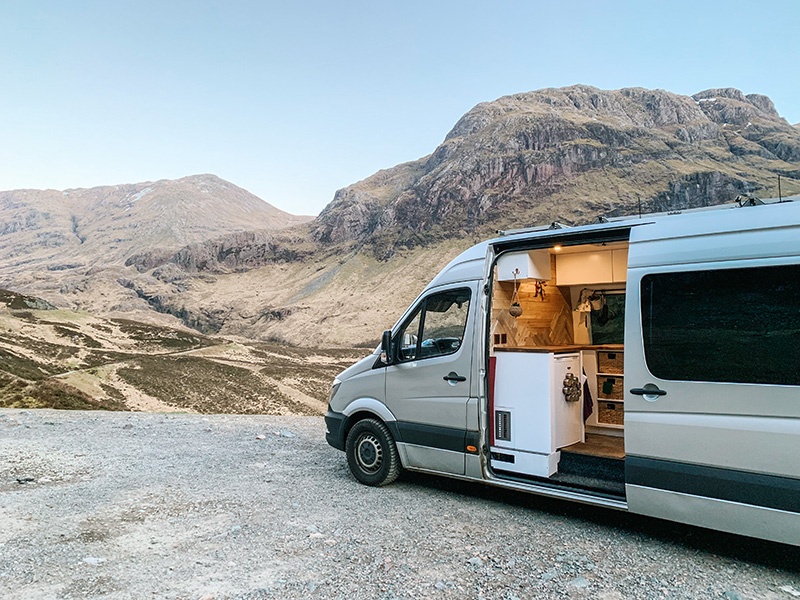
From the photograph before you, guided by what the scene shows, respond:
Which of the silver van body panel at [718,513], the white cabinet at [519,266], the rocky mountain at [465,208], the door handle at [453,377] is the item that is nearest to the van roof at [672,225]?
the white cabinet at [519,266]

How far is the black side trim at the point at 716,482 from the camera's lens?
4750mm

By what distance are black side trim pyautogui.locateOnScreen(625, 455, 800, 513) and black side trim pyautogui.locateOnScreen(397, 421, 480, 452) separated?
2.11 m

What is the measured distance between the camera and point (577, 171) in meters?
156

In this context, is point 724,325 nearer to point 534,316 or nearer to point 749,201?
point 749,201

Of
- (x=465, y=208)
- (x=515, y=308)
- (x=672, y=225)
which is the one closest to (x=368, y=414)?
(x=515, y=308)

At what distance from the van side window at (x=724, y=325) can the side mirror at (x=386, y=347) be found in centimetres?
360

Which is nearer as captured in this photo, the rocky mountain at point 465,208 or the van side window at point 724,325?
the van side window at point 724,325

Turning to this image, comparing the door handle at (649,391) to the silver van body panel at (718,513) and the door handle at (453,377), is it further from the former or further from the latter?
the door handle at (453,377)

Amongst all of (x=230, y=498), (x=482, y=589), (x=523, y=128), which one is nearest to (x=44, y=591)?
(x=230, y=498)

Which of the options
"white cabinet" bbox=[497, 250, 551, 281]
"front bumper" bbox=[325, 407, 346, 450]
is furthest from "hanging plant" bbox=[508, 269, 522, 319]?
"front bumper" bbox=[325, 407, 346, 450]

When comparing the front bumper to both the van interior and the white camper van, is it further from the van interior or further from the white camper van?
the van interior

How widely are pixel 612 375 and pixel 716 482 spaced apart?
3790mm

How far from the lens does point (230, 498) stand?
7566 millimetres

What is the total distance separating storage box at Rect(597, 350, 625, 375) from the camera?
349 inches
